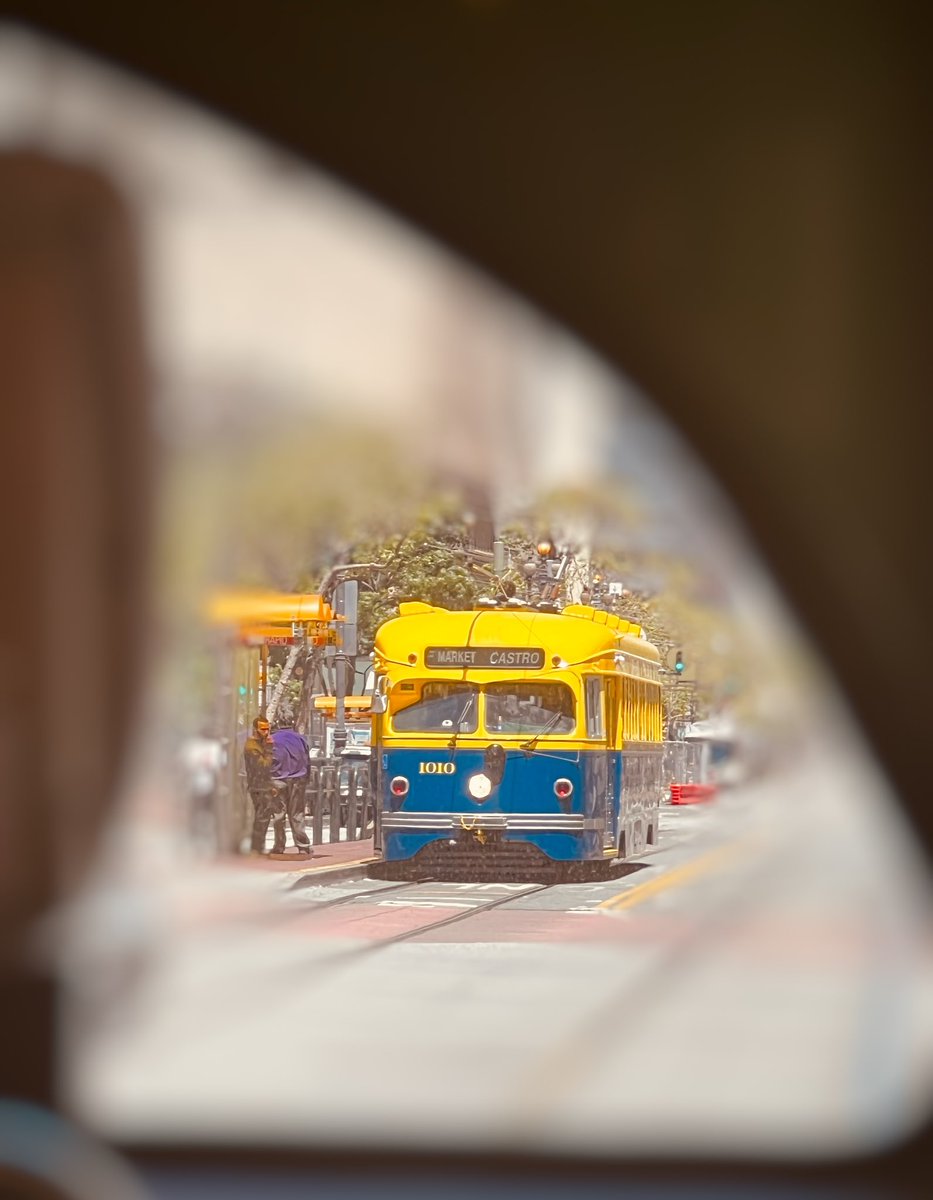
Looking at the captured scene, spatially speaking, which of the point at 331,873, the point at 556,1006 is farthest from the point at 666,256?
the point at 331,873

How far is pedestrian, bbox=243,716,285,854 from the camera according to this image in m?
13.2

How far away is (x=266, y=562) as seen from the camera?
260cm

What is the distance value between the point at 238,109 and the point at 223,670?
1162 millimetres

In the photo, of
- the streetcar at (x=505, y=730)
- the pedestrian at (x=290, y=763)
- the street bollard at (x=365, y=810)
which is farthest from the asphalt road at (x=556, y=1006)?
the street bollard at (x=365, y=810)

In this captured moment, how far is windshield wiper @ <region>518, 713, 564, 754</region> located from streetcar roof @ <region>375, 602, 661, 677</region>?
384 mm

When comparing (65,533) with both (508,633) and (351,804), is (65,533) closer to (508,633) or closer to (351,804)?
(508,633)

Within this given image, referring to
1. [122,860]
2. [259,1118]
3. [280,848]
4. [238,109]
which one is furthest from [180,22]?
[280,848]

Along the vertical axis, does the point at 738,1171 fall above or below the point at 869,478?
below

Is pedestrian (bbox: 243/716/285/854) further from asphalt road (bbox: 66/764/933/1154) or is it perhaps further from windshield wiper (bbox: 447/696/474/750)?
windshield wiper (bbox: 447/696/474/750)

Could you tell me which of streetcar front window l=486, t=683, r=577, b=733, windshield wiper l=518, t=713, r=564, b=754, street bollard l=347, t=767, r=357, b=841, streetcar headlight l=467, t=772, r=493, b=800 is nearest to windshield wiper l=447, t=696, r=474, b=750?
streetcar front window l=486, t=683, r=577, b=733

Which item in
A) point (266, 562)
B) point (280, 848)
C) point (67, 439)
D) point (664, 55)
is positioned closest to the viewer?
point (67, 439)

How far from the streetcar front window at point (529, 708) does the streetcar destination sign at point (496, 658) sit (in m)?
0.16

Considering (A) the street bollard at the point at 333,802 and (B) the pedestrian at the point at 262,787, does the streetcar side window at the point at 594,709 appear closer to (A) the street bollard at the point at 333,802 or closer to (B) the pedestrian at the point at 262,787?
(B) the pedestrian at the point at 262,787

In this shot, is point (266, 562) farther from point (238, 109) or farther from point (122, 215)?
point (122, 215)
